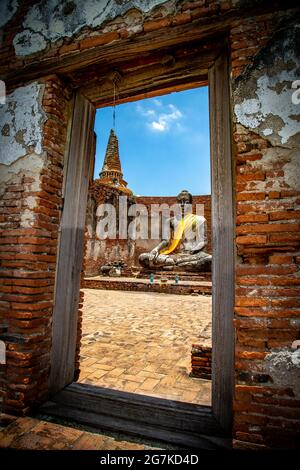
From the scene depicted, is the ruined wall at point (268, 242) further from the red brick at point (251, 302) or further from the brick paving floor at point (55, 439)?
the brick paving floor at point (55, 439)

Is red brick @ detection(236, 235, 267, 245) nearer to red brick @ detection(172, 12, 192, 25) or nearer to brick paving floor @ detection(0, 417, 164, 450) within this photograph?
brick paving floor @ detection(0, 417, 164, 450)

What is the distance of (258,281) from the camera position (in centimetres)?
169

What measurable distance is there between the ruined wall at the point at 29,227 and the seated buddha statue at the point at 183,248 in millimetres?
10321

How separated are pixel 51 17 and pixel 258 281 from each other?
9.98ft

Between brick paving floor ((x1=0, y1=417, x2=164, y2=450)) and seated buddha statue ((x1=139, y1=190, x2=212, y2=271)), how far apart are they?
34.6 feet

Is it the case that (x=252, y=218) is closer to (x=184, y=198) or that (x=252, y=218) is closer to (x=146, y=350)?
(x=146, y=350)

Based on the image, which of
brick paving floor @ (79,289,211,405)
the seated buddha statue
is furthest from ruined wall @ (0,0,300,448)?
the seated buddha statue

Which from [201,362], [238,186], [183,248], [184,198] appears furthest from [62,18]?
[184,198]

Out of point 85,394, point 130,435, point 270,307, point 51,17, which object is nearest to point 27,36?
point 51,17

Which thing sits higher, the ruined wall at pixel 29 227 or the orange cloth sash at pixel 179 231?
the orange cloth sash at pixel 179 231

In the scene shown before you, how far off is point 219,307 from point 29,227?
179cm

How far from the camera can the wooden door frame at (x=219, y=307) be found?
194 centimetres

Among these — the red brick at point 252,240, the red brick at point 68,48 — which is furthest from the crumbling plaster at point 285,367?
the red brick at point 68,48

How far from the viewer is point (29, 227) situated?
229cm
